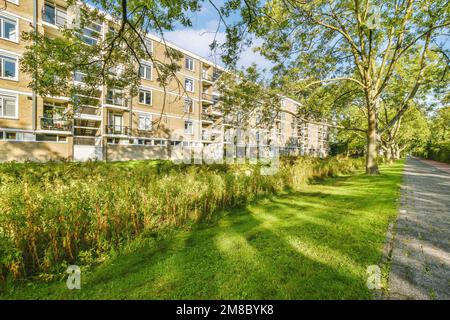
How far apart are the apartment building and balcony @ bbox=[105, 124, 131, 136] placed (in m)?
0.11

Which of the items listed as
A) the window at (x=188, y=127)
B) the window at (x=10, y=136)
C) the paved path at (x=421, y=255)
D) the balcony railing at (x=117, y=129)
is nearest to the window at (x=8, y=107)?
the window at (x=10, y=136)

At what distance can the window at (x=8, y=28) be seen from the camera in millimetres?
17562

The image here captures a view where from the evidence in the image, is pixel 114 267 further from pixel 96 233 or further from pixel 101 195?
pixel 101 195

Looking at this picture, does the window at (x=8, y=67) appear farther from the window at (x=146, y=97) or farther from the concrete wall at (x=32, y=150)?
the window at (x=146, y=97)

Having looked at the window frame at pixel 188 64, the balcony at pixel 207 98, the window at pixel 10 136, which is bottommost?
the window at pixel 10 136

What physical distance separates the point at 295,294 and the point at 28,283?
352cm

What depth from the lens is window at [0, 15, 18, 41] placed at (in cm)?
1756

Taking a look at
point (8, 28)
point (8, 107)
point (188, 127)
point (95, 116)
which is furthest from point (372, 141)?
point (8, 28)

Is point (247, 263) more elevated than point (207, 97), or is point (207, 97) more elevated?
point (207, 97)

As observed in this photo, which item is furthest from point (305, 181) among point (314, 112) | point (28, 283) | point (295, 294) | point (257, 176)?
point (28, 283)

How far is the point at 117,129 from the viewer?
25.8m

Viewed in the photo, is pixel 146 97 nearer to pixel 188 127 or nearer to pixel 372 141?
pixel 188 127

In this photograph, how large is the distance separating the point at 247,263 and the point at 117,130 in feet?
86.4

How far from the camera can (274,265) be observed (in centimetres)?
317
